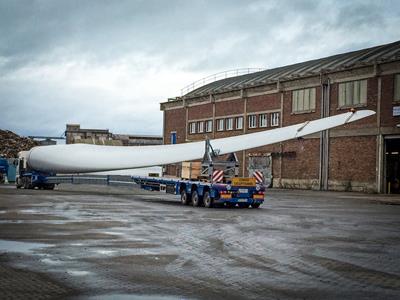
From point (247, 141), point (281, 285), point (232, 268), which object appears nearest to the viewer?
point (281, 285)

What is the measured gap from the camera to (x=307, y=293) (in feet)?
26.2

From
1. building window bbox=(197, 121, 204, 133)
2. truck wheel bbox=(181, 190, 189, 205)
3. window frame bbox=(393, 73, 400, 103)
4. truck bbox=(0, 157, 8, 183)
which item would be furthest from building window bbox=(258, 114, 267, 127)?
truck wheel bbox=(181, 190, 189, 205)

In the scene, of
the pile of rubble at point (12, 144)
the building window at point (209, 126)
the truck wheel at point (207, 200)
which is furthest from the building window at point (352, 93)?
the pile of rubble at point (12, 144)

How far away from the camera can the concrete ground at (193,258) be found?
8.08m

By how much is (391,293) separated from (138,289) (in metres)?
3.53

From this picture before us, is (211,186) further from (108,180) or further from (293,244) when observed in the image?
(108,180)

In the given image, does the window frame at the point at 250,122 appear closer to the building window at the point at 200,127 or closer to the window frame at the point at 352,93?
the building window at the point at 200,127

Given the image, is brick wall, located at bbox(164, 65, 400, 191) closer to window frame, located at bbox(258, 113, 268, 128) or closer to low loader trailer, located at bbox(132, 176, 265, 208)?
window frame, located at bbox(258, 113, 268, 128)

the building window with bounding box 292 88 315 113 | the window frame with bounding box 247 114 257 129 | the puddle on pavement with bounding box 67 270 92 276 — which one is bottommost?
the puddle on pavement with bounding box 67 270 92 276

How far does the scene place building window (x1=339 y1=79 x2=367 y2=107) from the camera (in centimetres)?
4500

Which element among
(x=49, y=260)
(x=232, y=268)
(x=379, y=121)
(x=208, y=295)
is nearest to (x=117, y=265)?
(x=49, y=260)

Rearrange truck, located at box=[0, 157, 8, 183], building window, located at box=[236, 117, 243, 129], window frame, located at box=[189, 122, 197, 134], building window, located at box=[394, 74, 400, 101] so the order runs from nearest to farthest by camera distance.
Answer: building window, located at box=[394, 74, 400, 101], building window, located at box=[236, 117, 243, 129], truck, located at box=[0, 157, 8, 183], window frame, located at box=[189, 122, 197, 134]

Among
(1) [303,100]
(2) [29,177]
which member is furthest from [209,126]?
(2) [29,177]

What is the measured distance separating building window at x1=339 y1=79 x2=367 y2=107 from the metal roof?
4.51 ft
